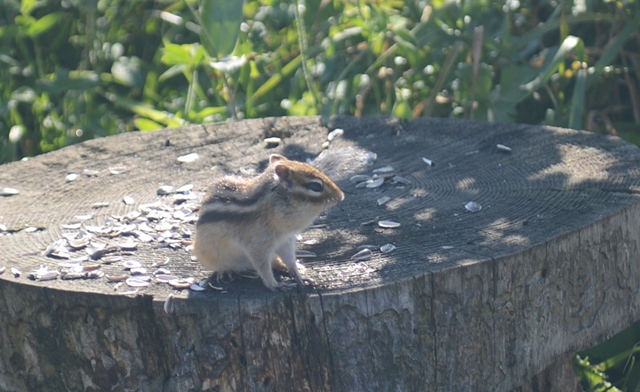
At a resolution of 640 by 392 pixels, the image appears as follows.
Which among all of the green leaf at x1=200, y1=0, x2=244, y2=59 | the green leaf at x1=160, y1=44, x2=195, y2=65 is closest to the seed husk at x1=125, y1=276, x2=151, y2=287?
the green leaf at x1=200, y1=0, x2=244, y2=59

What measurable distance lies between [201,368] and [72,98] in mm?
4053

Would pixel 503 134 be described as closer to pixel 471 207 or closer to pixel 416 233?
pixel 471 207

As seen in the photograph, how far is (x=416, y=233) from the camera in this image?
9.56 ft

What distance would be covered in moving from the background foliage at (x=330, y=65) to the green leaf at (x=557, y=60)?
11 millimetres

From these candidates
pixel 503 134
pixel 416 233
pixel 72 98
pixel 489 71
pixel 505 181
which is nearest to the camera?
pixel 416 233

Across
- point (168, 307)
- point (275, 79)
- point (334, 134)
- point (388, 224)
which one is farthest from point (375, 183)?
point (275, 79)

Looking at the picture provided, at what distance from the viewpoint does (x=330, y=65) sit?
5559mm

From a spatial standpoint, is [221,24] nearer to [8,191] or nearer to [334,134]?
[334,134]

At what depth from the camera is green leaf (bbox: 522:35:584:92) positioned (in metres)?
4.57

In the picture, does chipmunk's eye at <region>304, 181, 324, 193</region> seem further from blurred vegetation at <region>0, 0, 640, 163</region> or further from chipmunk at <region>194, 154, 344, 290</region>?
blurred vegetation at <region>0, 0, 640, 163</region>

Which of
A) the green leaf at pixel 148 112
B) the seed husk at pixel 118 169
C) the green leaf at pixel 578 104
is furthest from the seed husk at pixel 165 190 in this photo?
the green leaf at pixel 578 104

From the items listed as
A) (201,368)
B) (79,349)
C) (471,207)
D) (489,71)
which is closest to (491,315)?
(471,207)

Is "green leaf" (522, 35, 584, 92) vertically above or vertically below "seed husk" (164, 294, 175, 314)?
above

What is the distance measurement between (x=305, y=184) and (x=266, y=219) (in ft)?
0.52
